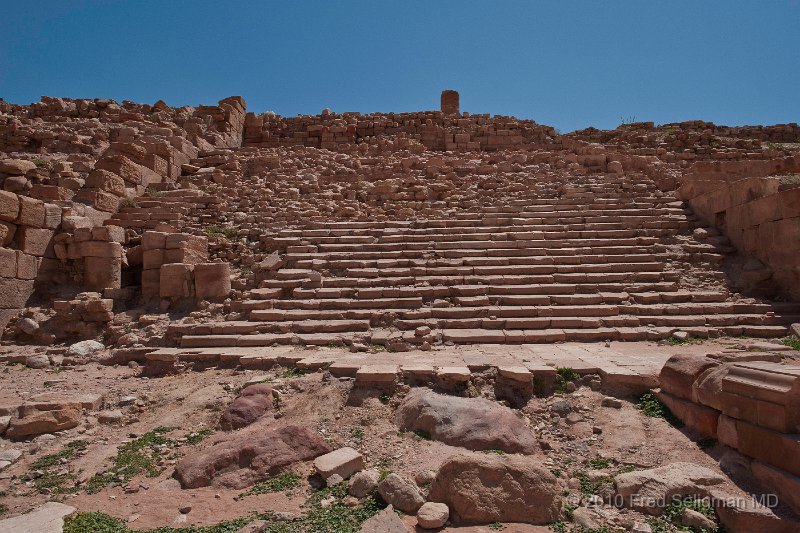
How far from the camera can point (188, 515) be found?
334 centimetres

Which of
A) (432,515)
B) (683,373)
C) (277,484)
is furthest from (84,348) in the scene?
(683,373)

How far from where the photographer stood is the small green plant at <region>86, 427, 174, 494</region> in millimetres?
3824

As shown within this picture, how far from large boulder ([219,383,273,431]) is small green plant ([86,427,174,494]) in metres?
0.56

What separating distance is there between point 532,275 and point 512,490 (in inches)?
227

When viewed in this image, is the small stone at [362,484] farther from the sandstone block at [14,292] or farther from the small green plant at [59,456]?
the sandstone block at [14,292]

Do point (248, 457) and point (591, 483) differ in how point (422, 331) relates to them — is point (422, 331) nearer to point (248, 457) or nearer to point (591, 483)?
point (248, 457)

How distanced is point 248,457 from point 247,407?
2.91 ft

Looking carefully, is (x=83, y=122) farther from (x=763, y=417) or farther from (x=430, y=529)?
(x=763, y=417)

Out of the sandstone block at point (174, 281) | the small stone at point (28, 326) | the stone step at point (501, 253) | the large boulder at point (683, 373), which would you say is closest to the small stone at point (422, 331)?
the stone step at point (501, 253)

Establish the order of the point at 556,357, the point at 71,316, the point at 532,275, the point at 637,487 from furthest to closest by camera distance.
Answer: the point at 532,275 → the point at 71,316 → the point at 556,357 → the point at 637,487

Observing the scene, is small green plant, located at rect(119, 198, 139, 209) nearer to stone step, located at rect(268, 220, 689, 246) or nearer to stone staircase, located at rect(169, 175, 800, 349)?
stone staircase, located at rect(169, 175, 800, 349)

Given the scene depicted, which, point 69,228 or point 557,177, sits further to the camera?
point 557,177

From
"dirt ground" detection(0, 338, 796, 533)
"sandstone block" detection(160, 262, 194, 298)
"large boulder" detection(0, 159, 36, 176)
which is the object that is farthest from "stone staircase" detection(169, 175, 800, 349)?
"large boulder" detection(0, 159, 36, 176)

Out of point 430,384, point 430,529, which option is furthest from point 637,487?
point 430,384
